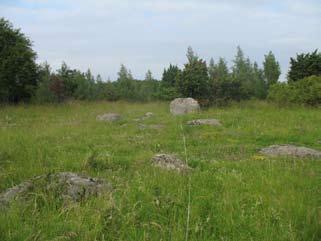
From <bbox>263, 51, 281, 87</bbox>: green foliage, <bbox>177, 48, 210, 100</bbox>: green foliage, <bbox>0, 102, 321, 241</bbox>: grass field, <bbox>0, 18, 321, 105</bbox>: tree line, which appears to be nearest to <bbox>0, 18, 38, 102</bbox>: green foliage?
<bbox>0, 18, 321, 105</bbox>: tree line

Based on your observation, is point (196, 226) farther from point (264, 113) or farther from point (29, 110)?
point (29, 110)

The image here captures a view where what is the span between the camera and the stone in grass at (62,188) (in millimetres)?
4133

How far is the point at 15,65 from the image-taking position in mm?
22797

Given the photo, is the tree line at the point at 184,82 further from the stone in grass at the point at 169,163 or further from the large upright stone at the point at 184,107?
the stone in grass at the point at 169,163

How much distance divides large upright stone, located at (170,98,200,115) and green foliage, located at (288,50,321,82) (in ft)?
29.2

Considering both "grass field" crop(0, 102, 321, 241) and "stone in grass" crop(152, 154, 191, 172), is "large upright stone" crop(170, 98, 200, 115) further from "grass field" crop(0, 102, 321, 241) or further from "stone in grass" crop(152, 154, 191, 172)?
"stone in grass" crop(152, 154, 191, 172)

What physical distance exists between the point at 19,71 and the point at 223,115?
1312cm

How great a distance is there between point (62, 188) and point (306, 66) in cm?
2433

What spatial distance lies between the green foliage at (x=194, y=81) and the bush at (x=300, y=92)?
399 centimetres

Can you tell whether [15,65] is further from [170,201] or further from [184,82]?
[170,201]

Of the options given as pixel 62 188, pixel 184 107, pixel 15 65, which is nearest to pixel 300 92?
pixel 184 107

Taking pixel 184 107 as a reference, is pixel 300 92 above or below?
above

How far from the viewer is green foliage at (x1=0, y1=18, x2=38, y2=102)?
22641 millimetres

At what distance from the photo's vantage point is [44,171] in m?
5.54
